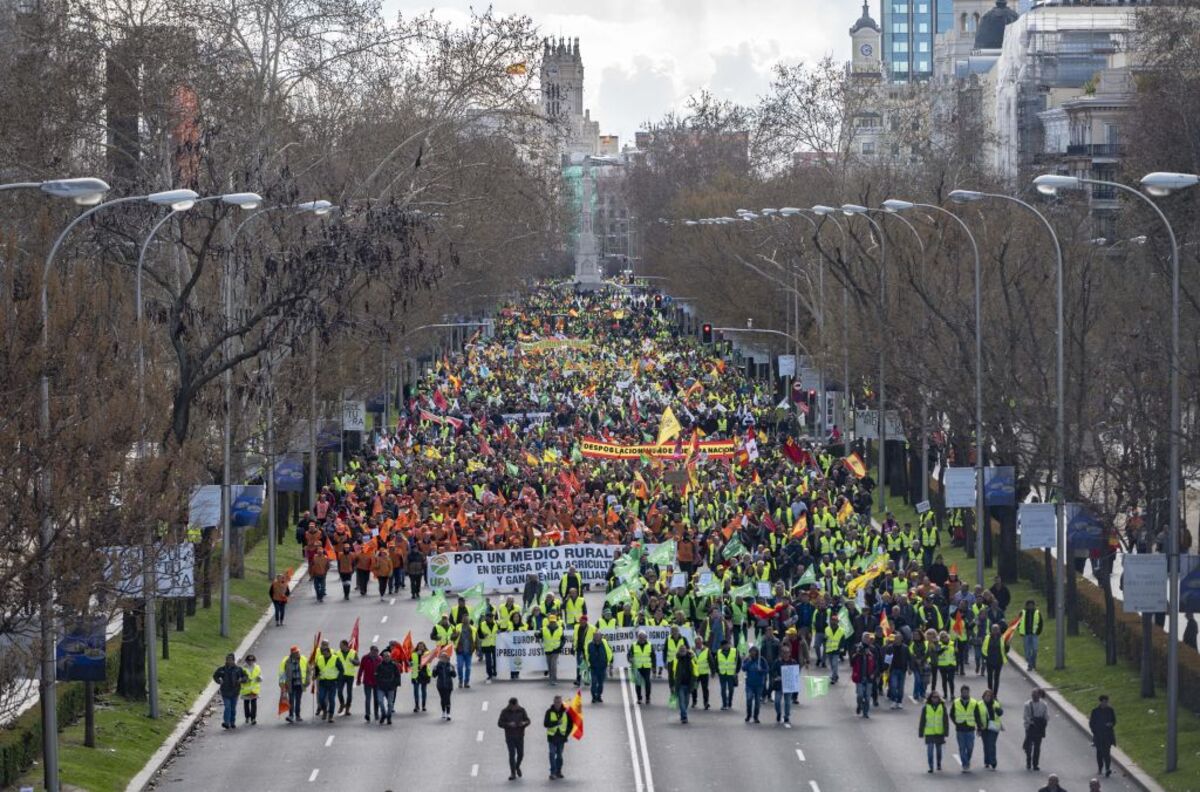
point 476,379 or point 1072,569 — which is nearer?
point 1072,569

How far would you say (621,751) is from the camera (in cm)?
3108

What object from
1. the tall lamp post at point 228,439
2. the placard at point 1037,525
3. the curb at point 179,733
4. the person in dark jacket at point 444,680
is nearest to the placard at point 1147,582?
the placard at point 1037,525

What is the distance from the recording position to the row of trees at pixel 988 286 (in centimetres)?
3897

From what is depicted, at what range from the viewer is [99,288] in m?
32.3

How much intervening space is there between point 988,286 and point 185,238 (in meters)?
18.5

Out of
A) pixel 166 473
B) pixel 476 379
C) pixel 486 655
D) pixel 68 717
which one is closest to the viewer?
pixel 166 473

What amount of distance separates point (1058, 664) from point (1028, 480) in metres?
7.61

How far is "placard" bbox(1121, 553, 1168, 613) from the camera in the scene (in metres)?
30.3

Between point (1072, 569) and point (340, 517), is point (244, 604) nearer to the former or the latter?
point (340, 517)

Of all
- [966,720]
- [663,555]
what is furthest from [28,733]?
[663,555]

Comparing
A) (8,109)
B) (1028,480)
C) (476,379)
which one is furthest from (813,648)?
(476,379)

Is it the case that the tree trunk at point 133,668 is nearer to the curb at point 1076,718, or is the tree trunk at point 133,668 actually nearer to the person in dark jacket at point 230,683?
the person in dark jacket at point 230,683

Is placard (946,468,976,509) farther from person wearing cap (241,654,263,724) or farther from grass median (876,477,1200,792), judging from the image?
person wearing cap (241,654,263,724)

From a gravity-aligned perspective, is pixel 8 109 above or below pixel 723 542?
above
